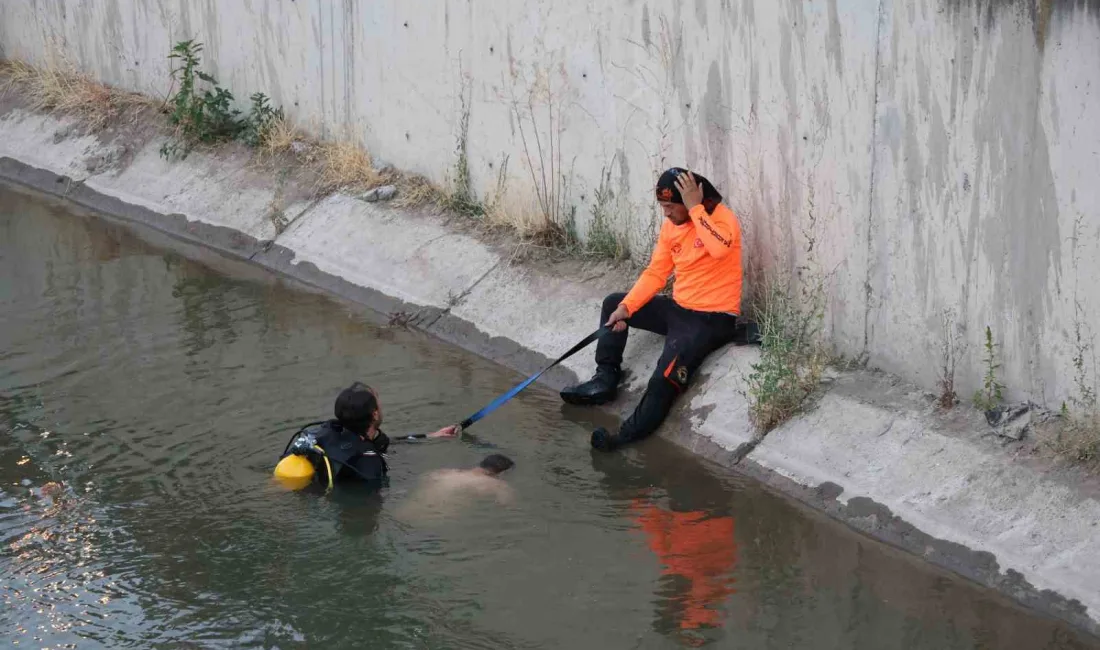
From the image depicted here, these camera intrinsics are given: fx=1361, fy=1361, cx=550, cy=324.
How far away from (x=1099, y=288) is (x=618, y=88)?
4100 mm

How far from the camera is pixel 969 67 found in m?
7.25

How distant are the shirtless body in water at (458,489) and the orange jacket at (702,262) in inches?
63.8

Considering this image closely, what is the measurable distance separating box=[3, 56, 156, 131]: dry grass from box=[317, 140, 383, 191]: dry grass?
9.57 feet

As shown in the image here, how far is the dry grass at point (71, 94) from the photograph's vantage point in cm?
1425

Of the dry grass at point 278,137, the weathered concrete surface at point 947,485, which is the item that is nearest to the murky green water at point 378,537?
the weathered concrete surface at point 947,485

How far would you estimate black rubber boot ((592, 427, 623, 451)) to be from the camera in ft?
26.7

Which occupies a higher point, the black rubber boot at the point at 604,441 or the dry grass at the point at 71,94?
the dry grass at the point at 71,94

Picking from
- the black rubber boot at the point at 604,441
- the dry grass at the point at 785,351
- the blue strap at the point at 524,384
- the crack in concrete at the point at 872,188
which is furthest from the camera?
the blue strap at the point at 524,384

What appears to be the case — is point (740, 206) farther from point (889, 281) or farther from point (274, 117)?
point (274, 117)

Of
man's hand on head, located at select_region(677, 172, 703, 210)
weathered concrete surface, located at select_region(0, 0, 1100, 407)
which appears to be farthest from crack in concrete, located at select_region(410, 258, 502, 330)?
man's hand on head, located at select_region(677, 172, 703, 210)

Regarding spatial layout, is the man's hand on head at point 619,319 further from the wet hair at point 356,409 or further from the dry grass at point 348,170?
the dry grass at point 348,170

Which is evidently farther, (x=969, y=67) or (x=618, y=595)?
(x=969, y=67)

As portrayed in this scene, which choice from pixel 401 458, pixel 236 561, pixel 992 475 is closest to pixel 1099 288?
pixel 992 475

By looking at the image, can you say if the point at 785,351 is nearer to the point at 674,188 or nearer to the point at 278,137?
the point at 674,188
